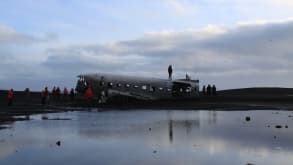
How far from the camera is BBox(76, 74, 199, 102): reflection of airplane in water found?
5621cm

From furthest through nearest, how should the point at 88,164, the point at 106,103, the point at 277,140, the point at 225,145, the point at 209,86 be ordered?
the point at 209,86 < the point at 106,103 < the point at 277,140 < the point at 225,145 < the point at 88,164

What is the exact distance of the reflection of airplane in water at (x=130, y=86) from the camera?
56.2 metres

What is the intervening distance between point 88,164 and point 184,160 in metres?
2.35

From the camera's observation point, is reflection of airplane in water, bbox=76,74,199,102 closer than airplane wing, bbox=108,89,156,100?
No

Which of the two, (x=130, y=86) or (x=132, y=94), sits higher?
(x=130, y=86)

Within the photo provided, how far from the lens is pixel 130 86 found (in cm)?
5806

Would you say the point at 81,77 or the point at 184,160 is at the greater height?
the point at 81,77

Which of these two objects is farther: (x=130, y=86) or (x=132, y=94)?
(x=130, y=86)

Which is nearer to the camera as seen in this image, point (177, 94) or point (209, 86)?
point (177, 94)

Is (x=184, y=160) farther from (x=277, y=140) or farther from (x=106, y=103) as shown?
(x=106, y=103)

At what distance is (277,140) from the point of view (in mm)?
16938

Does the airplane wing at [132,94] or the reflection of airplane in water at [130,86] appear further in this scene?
the reflection of airplane in water at [130,86]

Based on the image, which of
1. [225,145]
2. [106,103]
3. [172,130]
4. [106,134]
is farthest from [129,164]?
[106,103]

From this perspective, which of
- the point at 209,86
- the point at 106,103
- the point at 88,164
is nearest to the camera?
the point at 88,164
